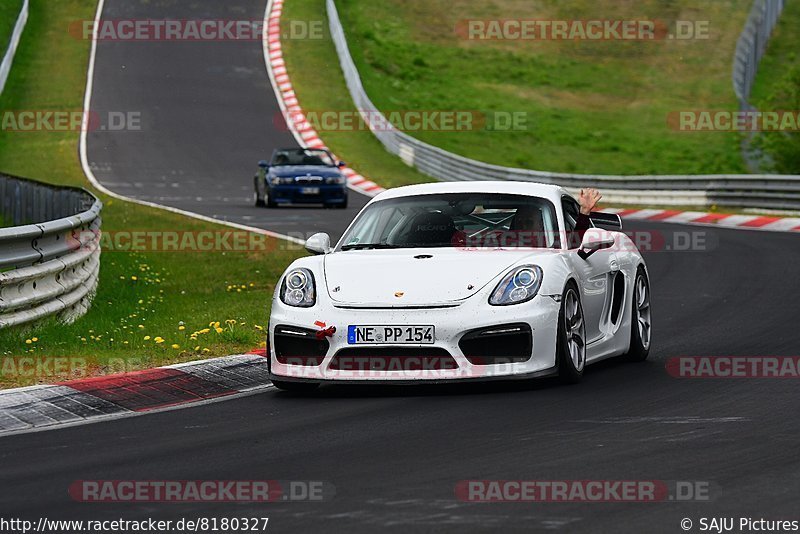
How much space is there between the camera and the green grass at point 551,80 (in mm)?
50656

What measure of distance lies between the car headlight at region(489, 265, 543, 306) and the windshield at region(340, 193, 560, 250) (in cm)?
77

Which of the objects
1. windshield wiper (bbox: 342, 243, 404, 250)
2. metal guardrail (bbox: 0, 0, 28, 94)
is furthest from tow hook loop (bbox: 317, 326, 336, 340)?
metal guardrail (bbox: 0, 0, 28, 94)

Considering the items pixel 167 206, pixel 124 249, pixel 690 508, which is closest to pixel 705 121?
pixel 167 206

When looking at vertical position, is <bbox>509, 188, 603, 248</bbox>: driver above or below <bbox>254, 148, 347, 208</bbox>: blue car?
→ above

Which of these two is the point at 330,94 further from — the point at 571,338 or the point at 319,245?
the point at 571,338

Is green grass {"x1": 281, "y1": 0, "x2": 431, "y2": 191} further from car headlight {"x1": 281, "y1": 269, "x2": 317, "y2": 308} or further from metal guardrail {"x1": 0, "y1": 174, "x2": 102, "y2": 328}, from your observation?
car headlight {"x1": 281, "y1": 269, "x2": 317, "y2": 308}

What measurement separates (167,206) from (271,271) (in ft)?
40.4

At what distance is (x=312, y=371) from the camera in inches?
372

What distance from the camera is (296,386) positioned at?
32.1ft

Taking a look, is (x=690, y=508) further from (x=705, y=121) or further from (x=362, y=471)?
(x=705, y=121)

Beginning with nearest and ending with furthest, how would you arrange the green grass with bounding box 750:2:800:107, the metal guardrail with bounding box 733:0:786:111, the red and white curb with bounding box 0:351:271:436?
the red and white curb with bounding box 0:351:271:436 → the metal guardrail with bounding box 733:0:786:111 → the green grass with bounding box 750:2:800:107

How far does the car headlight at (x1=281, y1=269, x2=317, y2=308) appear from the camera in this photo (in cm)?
961

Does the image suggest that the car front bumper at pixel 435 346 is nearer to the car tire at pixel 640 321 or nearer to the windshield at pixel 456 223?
the windshield at pixel 456 223

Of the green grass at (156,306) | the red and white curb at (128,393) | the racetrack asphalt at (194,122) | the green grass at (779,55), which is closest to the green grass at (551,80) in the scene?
the green grass at (779,55)
